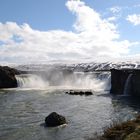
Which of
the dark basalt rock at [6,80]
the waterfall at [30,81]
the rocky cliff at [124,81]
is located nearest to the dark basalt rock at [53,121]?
the rocky cliff at [124,81]

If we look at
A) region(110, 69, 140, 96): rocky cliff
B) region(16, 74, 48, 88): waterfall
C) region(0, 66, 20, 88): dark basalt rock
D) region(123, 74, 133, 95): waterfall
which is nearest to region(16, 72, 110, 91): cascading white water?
region(16, 74, 48, 88): waterfall

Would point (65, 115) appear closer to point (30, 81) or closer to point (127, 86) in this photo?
point (127, 86)

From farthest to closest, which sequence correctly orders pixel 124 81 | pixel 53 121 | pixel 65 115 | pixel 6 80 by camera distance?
1. pixel 6 80
2. pixel 124 81
3. pixel 65 115
4. pixel 53 121

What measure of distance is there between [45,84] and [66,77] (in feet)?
15.4

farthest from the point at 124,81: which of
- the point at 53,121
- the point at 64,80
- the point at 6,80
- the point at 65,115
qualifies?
the point at 53,121

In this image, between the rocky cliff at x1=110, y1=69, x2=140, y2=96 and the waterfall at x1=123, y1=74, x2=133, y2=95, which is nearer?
the rocky cliff at x1=110, y1=69, x2=140, y2=96

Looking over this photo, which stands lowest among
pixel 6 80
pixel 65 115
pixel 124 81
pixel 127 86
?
pixel 65 115

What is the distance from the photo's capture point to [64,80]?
71312mm

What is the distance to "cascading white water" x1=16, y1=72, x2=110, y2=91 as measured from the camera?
2586 inches

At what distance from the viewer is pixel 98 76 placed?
66.8 m

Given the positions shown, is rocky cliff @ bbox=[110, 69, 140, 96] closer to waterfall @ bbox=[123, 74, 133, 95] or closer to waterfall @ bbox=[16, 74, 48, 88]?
waterfall @ bbox=[123, 74, 133, 95]

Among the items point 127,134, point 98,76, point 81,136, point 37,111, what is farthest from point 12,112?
point 98,76

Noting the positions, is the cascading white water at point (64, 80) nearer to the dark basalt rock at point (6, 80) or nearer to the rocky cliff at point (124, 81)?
the dark basalt rock at point (6, 80)

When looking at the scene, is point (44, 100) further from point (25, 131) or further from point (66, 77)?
point (66, 77)
